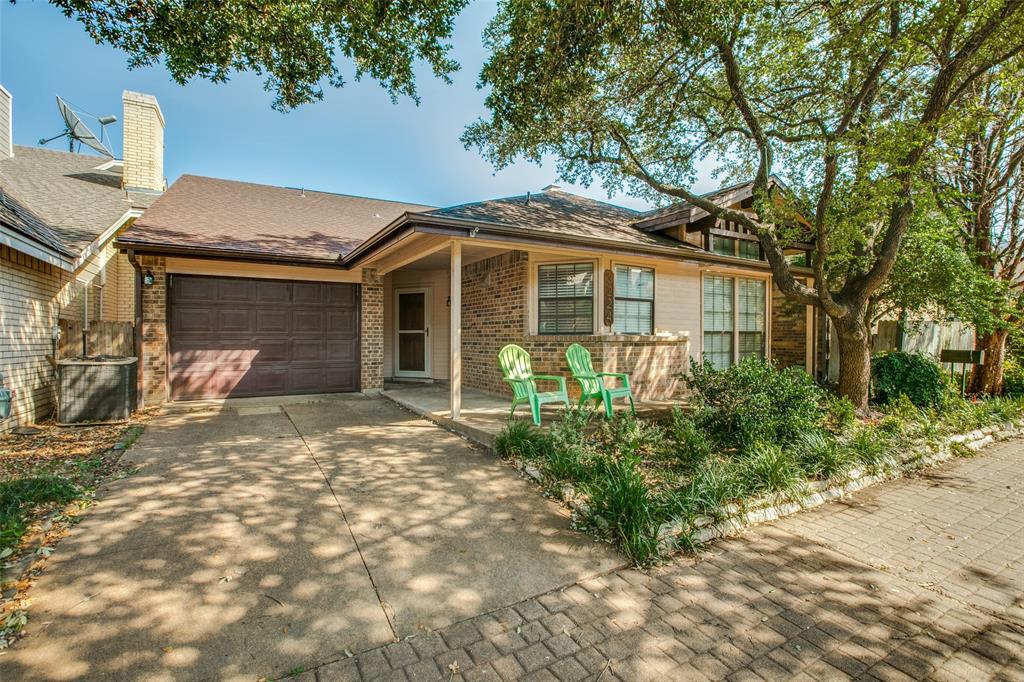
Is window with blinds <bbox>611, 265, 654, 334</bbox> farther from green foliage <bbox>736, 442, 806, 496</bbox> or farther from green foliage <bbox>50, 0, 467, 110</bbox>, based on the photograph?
green foliage <bbox>50, 0, 467, 110</bbox>

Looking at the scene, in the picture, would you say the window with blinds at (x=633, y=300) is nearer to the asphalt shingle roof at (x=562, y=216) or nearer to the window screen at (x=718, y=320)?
the asphalt shingle roof at (x=562, y=216)

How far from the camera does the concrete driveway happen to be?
6.31 feet

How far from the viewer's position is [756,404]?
471 cm

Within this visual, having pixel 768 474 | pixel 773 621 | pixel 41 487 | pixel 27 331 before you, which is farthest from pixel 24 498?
pixel 768 474

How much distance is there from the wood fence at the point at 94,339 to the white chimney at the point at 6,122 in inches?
210

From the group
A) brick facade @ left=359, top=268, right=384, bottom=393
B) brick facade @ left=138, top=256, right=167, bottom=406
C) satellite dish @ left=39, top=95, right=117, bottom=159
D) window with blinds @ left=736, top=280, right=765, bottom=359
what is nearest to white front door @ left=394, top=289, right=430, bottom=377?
brick facade @ left=359, top=268, right=384, bottom=393

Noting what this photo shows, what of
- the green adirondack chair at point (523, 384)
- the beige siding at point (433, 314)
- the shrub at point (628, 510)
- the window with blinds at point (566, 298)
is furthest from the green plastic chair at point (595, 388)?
the beige siding at point (433, 314)

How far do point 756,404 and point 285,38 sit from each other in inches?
267

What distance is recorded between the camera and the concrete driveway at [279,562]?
1.92 metres

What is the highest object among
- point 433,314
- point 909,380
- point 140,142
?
point 140,142

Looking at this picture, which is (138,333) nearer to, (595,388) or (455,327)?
(455,327)

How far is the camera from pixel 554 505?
3506 millimetres

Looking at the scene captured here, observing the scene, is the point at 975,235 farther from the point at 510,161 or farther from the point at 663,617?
the point at 663,617

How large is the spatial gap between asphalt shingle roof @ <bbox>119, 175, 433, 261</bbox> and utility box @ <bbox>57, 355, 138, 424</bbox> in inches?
67.7
